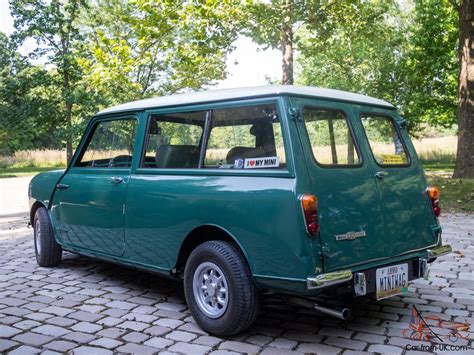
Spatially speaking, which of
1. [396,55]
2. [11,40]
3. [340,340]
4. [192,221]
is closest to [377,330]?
[340,340]

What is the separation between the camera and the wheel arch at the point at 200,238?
378 centimetres

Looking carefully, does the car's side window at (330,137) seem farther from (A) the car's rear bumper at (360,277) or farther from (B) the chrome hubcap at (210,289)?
(B) the chrome hubcap at (210,289)

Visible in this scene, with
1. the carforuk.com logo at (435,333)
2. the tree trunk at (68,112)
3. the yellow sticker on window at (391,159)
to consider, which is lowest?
the carforuk.com logo at (435,333)

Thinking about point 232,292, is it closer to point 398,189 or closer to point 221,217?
point 221,217

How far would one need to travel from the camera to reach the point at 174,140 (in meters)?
4.59

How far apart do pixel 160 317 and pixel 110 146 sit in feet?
6.58

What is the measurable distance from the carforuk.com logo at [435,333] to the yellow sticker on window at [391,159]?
4.33ft

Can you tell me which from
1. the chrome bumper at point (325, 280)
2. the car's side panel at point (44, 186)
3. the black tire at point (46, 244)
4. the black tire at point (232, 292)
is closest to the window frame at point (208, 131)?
the black tire at point (232, 292)

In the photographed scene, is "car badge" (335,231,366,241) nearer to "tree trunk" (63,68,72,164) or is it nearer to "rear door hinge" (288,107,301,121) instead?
"rear door hinge" (288,107,301,121)

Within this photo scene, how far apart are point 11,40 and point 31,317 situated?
1040 inches

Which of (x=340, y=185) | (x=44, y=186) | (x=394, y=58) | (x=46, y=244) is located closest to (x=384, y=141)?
(x=340, y=185)

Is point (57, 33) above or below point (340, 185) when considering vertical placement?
above

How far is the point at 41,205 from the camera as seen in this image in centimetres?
623

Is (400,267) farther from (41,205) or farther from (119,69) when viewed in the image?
(119,69)
